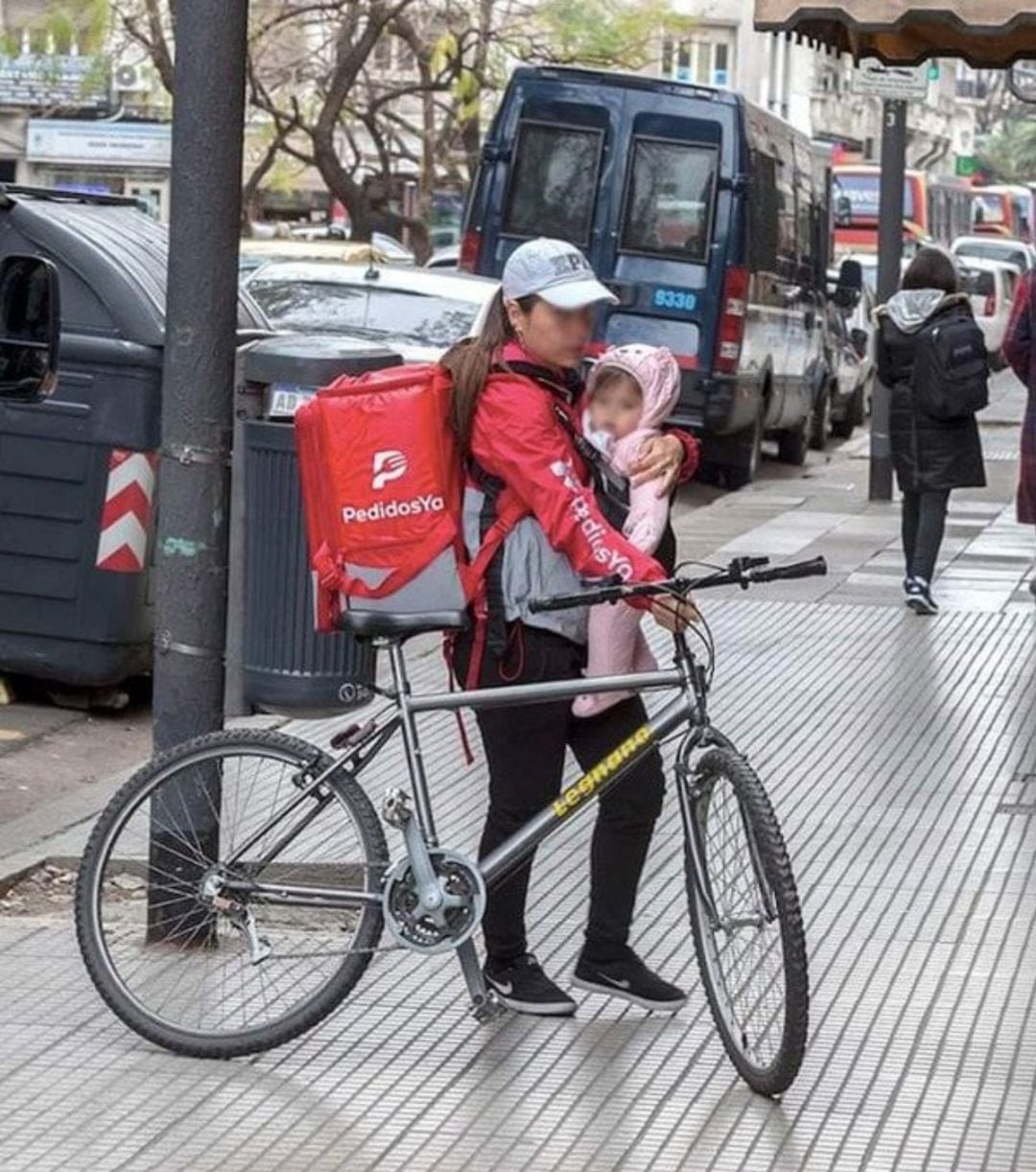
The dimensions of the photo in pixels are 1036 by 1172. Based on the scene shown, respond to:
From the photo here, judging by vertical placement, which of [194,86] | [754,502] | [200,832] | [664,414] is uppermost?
[194,86]

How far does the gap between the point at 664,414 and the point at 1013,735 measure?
4459 mm

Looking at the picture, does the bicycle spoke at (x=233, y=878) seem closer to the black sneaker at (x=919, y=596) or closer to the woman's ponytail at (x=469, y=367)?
the woman's ponytail at (x=469, y=367)

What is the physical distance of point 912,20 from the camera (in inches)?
333

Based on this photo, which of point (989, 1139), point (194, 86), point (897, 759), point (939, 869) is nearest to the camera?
point (989, 1139)

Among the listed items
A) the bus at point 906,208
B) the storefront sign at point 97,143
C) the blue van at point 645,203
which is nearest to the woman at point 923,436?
the blue van at point 645,203

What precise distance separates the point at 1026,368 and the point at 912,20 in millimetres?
4725

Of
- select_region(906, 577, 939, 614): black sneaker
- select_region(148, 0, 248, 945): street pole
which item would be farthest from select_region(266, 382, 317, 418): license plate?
select_region(906, 577, 939, 614): black sneaker

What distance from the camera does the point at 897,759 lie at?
10.0m

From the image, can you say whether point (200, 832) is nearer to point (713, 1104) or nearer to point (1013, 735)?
point (713, 1104)

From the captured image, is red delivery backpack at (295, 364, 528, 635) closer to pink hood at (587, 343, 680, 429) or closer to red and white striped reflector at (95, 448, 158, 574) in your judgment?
pink hood at (587, 343, 680, 429)

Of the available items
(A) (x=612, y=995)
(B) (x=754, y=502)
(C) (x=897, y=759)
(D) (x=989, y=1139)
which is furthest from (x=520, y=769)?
(B) (x=754, y=502)

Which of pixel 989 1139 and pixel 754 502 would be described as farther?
pixel 754 502

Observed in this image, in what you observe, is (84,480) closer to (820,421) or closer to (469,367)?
→ (469,367)

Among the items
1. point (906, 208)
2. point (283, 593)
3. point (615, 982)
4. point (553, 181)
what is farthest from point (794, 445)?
point (615, 982)
